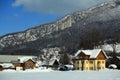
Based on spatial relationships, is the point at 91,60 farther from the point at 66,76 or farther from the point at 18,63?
the point at 66,76

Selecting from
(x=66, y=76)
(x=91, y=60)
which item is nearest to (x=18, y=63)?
(x=91, y=60)

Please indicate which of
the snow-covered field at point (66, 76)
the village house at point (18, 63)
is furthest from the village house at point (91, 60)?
the snow-covered field at point (66, 76)

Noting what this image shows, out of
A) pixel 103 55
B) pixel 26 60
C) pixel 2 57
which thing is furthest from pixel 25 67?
pixel 103 55

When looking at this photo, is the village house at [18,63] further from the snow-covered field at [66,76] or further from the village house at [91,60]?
the snow-covered field at [66,76]

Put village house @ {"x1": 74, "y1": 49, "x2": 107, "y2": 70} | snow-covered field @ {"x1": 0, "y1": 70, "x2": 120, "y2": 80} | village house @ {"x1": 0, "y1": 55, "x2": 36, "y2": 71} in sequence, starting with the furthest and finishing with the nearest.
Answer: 1. village house @ {"x1": 0, "y1": 55, "x2": 36, "y2": 71}
2. village house @ {"x1": 74, "y1": 49, "x2": 107, "y2": 70}
3. snow-covered field @ {"x1": 0, "y1": 70, "x2": 120, "y2": 80}

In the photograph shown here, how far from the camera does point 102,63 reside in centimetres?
9212

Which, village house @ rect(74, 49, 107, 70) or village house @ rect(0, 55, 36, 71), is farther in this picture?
village house @ rect(0, 55, 36, 71)

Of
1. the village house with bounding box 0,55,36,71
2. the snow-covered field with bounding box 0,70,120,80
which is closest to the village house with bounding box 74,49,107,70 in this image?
the village house with bounding box 0,55,36,71

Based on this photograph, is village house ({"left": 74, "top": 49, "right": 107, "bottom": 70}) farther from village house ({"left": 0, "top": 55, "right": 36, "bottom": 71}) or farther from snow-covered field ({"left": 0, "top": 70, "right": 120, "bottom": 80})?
snow-covered field ({"left": 0, "top": 70, "right": 120, "bottom": 80})

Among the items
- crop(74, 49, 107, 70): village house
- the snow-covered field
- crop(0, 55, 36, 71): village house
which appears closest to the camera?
the snow-covered field

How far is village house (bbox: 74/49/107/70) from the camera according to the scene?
301 feet

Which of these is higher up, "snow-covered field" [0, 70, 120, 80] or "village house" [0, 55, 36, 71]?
"snow-covered field" [0, 70, 120, 80]

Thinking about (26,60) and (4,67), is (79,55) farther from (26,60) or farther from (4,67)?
(4,67)

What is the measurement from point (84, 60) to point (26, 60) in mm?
20668
